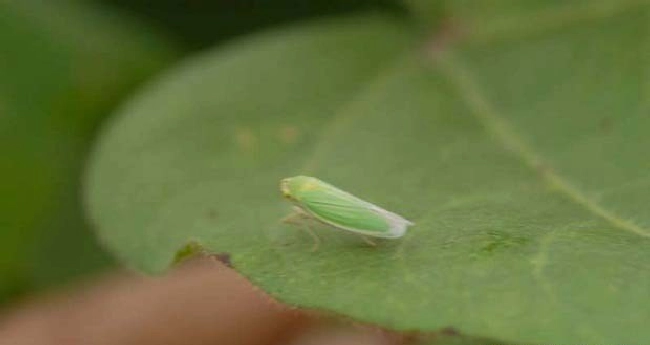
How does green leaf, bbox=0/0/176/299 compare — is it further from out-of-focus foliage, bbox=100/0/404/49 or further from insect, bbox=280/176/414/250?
insect, bbox=280/176/414/250

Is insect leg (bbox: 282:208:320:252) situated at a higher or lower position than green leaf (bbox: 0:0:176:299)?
lower

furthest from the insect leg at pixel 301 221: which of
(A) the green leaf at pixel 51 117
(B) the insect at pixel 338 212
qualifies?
(A) the green leaf at pixel 51 117

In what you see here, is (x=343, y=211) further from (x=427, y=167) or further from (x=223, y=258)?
(x=427, y=167)

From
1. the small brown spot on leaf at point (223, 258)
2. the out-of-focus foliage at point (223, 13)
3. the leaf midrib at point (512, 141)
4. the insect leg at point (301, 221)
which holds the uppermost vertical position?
the out-of-focus foliage at point (223, 13)

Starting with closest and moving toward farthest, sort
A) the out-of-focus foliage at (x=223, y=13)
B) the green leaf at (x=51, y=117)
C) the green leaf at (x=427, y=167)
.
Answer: the green leaf at (x=427, y=167), the green leaf at (x=51, y=117), the out-of-focus foliage at (x=223, y=13)

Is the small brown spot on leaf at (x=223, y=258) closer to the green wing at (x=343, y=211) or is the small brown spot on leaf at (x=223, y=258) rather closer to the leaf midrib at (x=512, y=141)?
the green wing at (x=343, y=211)

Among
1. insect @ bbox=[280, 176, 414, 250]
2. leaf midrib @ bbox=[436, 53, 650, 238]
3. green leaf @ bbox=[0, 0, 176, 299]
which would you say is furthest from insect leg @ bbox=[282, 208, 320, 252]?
green leaf @ bbox=[0, 0, 176, 299]

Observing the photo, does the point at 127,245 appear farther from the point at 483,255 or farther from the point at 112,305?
the point at 112,305

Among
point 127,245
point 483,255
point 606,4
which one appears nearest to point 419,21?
point 606,4
